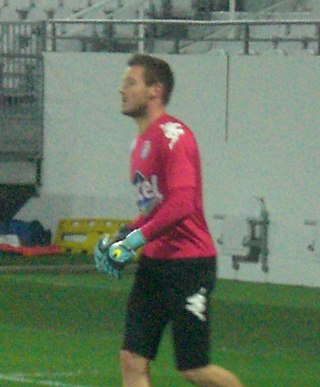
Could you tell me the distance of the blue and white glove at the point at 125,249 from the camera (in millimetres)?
6797

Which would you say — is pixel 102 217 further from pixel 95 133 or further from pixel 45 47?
pixel 45 47

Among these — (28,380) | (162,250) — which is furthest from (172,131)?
(28,380)

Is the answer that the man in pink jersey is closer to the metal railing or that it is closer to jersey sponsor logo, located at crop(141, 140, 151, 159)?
jersey sponsor logo, located at crop(141, 140, 151, 159)

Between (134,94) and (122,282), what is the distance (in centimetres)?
963

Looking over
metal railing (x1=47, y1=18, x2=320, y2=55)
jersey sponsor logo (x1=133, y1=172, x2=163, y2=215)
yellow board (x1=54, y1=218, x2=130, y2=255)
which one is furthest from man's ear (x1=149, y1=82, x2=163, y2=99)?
yellow board (x1=54, y1=218, x2=130, y2=255)

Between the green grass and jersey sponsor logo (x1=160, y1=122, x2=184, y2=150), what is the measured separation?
3.14m

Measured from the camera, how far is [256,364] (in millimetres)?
10648

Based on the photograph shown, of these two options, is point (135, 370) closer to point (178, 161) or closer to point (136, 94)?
point (178, 161)

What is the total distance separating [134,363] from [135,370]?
33mm

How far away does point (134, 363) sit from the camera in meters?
6.98

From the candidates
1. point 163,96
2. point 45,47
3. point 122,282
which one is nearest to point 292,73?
point 122,282

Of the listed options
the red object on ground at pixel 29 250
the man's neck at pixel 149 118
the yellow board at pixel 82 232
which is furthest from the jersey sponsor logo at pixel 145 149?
the red object on ground at pixel 29 250

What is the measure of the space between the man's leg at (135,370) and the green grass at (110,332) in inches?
105

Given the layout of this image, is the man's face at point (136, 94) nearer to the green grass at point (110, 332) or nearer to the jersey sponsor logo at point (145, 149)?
the jersey sponsor logo at point (145, 149)
